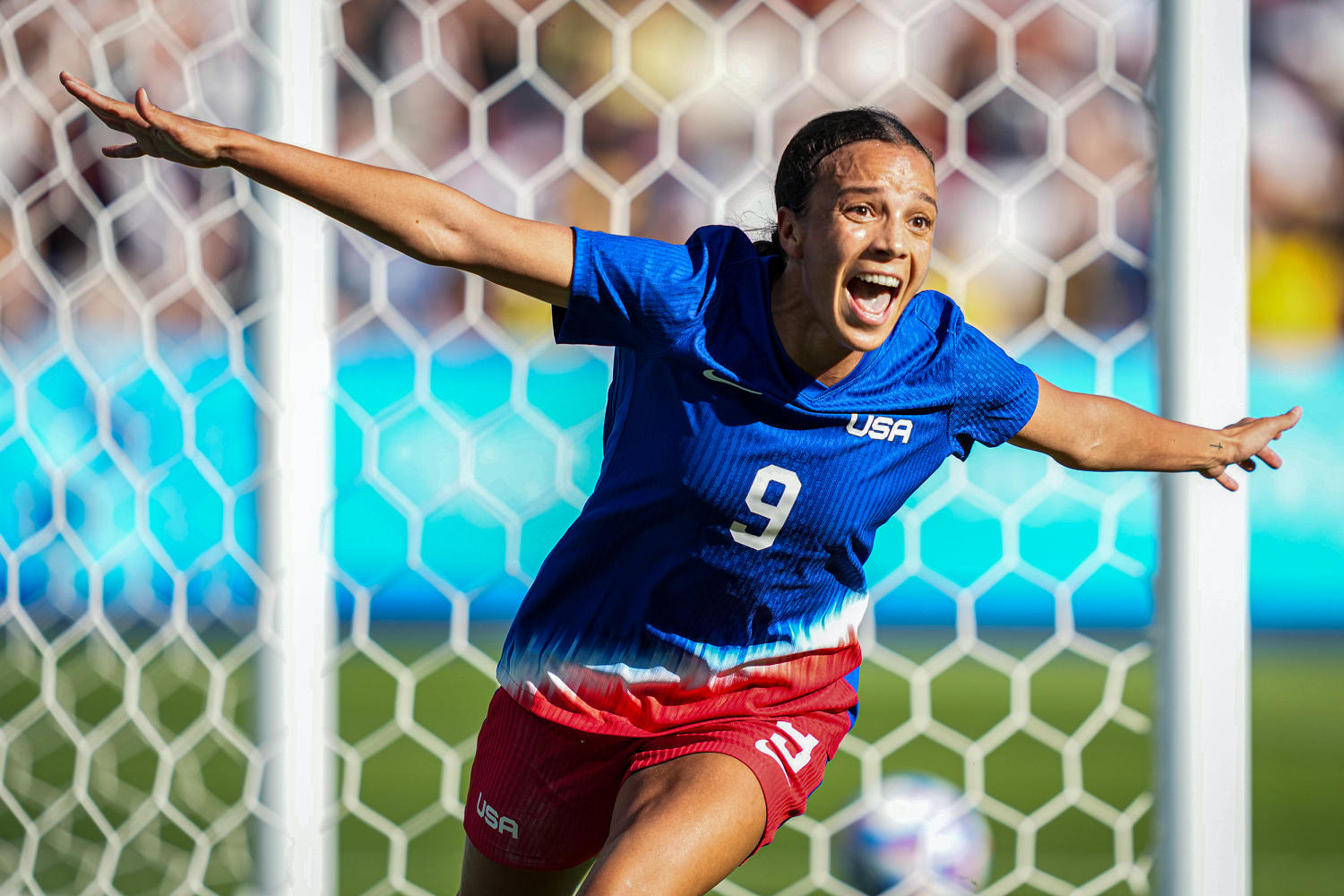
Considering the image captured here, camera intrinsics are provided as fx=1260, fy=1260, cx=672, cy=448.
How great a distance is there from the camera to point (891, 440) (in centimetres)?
188

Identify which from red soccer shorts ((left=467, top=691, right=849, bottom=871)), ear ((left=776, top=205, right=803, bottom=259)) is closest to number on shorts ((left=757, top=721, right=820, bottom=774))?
red soccer shorts ((left=467, top=691, right=849, bottom=871))

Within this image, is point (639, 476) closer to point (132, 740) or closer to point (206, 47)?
point (206, 47)

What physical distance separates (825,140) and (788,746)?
0.90 meters

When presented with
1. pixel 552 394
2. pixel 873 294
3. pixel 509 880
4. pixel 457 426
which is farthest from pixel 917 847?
pixel 552 394

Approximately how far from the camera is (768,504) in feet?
6.02

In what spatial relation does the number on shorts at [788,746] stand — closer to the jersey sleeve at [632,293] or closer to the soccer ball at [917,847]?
the jersey sleeve at [632,293]

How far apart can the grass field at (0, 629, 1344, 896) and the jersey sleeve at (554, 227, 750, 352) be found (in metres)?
1.40

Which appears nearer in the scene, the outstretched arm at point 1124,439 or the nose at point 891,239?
the nose at point 891,239

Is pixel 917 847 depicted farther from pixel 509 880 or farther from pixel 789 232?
pixel 789 232

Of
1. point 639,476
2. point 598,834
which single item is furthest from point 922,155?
point 598,834

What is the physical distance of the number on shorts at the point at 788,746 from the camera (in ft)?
6.09

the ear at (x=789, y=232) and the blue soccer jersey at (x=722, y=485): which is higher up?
the ear at (x=789, y=232)

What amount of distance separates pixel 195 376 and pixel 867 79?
3630 mm

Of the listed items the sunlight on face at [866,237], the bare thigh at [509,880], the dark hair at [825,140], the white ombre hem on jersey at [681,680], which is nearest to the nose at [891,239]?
the sunlight on face at [866,237]
